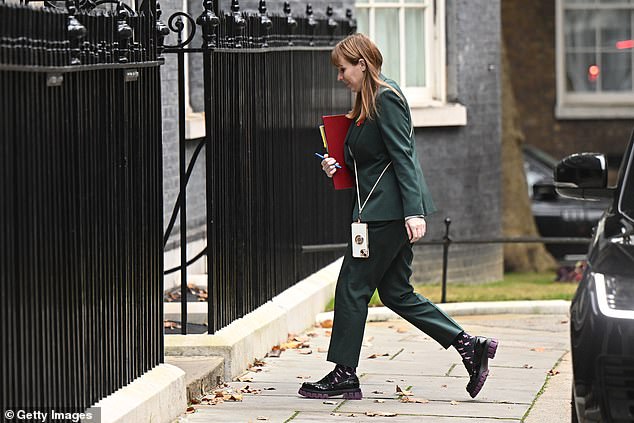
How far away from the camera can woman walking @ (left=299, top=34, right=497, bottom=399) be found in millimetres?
7316

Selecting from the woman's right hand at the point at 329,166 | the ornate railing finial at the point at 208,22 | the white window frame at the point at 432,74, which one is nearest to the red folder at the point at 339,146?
the woman's right hand at the point at 329,166

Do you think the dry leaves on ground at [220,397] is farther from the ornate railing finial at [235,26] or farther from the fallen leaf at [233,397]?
the ornate railing finial at [235,26]

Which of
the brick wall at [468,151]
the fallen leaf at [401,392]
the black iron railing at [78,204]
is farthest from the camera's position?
the brick wall at [468,151]

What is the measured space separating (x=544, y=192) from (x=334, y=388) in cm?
1143

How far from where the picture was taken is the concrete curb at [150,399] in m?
6.19

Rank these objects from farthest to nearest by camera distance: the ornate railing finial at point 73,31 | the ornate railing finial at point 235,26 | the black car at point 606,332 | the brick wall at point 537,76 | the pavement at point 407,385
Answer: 1. the brick wall at point 537,76
2. the ornate railing finial at point 235,26
3. the pavement at point 407,385
4. the ornate railing finial at point 73,31
5. the black car at point 606,332

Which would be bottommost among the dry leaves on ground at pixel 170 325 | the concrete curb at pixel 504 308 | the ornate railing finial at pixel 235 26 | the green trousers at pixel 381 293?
the concrete curb at pixel 504 308

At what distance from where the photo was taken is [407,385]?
7.97 m

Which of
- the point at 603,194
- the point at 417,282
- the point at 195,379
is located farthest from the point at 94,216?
the point at 417,282

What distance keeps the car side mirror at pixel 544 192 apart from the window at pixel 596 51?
28.2 feet

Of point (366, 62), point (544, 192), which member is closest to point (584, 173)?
point (366, 62)

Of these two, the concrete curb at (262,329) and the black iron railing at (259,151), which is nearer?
the concrete curb at (262,329)

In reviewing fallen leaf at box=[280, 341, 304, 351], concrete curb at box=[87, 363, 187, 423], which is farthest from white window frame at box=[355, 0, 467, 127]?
concrete curb at box=[87, 363, 187, 423]

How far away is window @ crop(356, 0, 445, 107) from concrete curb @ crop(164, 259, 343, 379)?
4.47 meters
